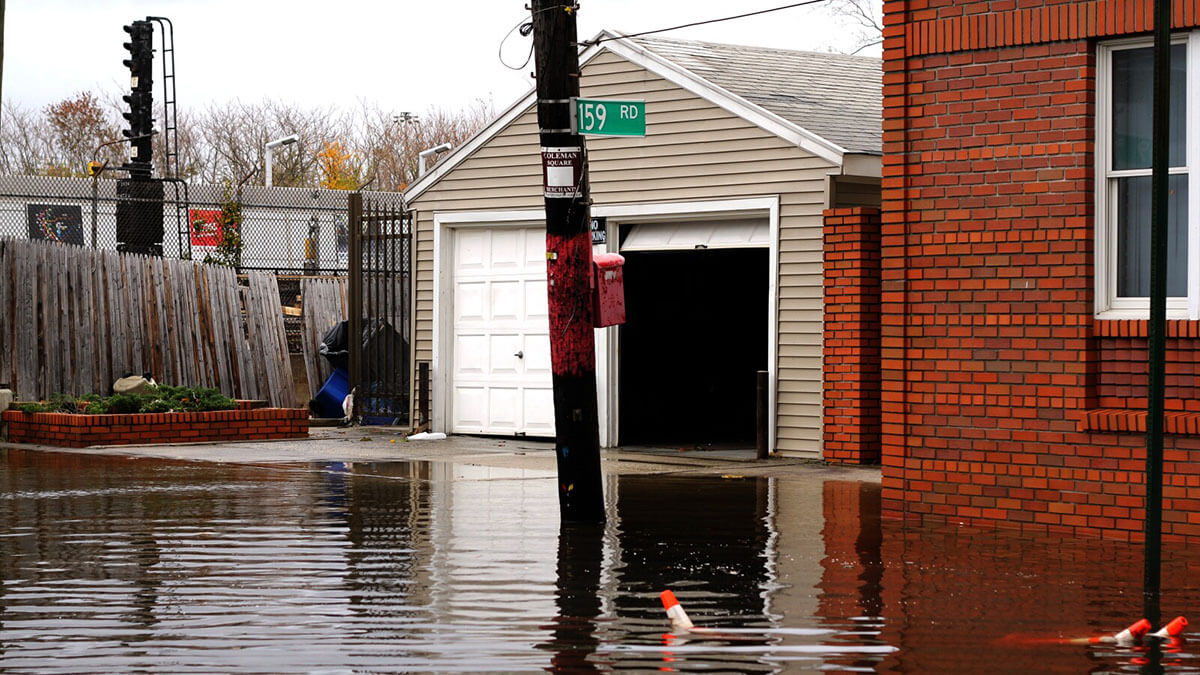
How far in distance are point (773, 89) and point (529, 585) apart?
32.4 feet

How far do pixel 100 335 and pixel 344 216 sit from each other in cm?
1538

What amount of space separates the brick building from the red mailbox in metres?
1.89

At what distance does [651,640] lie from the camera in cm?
719

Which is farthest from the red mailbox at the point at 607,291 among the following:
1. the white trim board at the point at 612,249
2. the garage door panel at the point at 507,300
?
the garage door panel at the point at 507,300

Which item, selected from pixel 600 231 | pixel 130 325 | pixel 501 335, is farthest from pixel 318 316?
pixel 600 231

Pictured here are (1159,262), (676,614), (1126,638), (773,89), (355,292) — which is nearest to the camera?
(1159,262)

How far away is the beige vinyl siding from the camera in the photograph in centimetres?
1605

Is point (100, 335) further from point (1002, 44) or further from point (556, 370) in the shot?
point (1002, 44)

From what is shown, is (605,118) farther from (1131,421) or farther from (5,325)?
(5,325)

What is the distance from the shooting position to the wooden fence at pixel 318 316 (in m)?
23.2

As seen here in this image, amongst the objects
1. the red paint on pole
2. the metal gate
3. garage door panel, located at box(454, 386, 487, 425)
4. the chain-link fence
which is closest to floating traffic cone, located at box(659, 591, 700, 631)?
the red paint on pole

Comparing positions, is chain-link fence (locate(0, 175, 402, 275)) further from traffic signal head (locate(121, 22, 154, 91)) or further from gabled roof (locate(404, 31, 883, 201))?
gabled roof (locate(404, 31, 883, 201))

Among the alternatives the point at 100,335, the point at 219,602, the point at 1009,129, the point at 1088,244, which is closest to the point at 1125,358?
the point at 1088,244

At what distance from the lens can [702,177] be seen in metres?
16.9
